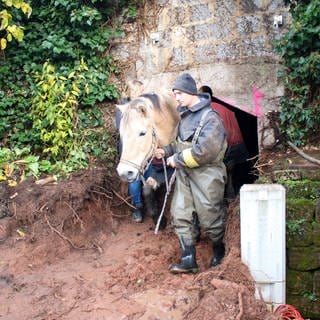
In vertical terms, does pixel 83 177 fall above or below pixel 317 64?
below

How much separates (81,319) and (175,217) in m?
1.33

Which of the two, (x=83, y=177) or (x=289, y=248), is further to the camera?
(x=83, y=177)

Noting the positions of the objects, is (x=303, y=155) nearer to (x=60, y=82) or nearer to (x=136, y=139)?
(x=136, y=139)

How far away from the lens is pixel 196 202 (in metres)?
4.47

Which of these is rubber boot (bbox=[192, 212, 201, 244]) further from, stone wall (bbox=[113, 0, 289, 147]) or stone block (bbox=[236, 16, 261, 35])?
stone block (bbox=[236, 16, 261, 35])

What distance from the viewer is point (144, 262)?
496cm

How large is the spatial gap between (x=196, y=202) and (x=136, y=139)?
87 cm

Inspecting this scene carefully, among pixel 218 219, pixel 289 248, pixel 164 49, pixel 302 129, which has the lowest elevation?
pixel 289 248

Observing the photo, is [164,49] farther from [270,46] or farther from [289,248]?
[289,248]

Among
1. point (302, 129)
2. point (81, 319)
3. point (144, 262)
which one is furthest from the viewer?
point (302, 129)

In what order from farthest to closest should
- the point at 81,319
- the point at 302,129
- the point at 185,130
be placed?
1. the point at 302,129
2. the point at 185,130
3. the point at 81,319

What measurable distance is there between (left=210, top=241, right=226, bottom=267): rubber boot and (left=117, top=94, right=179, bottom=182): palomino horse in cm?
113

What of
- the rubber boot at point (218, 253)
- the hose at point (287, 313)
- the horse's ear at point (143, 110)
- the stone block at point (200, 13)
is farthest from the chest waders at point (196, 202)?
the stone block at point (200, 13)

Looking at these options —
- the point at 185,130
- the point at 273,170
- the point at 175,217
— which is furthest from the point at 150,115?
the point at 273,170
